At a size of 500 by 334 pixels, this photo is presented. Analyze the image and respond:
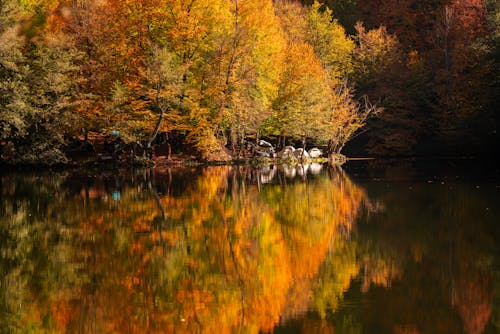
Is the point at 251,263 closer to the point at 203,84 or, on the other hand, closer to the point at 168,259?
the point at 168,259

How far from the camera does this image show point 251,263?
35.1 feet

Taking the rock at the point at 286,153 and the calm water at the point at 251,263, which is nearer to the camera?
the calm water at the point at 251,263

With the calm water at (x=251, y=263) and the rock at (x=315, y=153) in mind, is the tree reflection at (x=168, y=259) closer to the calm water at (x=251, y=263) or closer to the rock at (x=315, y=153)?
the calm water at (x=251, y=263)

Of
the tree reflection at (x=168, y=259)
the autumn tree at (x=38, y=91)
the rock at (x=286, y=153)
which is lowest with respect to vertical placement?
the tree reflection at (x=168, y=259)

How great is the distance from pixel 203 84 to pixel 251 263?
29396 mm

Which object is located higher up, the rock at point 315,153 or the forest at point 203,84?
the forest at point 203,84

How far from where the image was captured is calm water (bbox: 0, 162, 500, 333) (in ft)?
24.8

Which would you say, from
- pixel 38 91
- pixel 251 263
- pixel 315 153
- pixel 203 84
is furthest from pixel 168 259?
pixel 315 153

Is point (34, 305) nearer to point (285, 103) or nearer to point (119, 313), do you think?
point (119, 313)

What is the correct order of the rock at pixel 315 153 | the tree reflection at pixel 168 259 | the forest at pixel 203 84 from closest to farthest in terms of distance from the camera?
the tree reflection at pixel 168 259 < the forest at pixel 203 84 < the rock at pixel 315 153

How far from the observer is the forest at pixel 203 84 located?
35.3 meters

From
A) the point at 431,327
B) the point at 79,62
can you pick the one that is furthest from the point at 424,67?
the point at 431,327

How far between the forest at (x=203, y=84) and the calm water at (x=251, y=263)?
1561cm

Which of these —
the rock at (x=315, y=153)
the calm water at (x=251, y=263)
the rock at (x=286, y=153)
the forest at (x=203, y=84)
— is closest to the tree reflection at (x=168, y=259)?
the calm water at (x=251, y=263)
